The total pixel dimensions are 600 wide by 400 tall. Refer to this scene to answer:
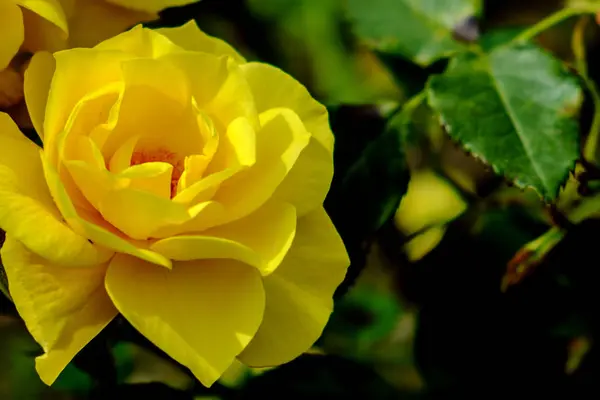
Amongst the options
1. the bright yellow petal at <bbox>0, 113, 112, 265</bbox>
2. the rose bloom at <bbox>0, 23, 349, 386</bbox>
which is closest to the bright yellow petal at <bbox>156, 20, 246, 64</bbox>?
the rose bloom at <bbox>0, 23, 349, 386</bbox>

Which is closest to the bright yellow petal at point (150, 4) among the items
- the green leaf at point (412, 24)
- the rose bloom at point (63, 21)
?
the rose bloom at point (63, 21)

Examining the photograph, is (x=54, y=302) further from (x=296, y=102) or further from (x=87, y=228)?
(x=296, y=102)

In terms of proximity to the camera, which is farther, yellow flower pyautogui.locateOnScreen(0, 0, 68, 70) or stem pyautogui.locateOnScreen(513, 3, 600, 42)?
stem pyautogui.locateOnScreen(513, 3, 600, 42)

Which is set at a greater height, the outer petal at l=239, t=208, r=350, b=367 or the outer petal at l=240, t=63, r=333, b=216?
the outer petal at l=240, t=63, r=333, b=216

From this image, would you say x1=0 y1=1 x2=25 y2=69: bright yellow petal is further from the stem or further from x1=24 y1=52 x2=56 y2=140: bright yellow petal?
the stem

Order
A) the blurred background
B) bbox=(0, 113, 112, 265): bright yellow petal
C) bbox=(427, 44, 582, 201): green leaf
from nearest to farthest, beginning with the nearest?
1. bbox=(0, 113, 112, 265): bright yellow petal
2. bbox=(427, 44, 582, 201): green leaf
3. the blurred background

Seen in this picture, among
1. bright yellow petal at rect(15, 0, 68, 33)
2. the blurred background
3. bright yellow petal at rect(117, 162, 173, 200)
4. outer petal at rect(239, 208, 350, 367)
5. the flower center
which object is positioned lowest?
the blurred background

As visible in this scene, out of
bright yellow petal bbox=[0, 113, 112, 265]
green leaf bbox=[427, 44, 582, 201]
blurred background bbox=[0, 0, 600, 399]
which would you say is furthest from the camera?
blurred background bbox=[0, 0, 600, 399]
